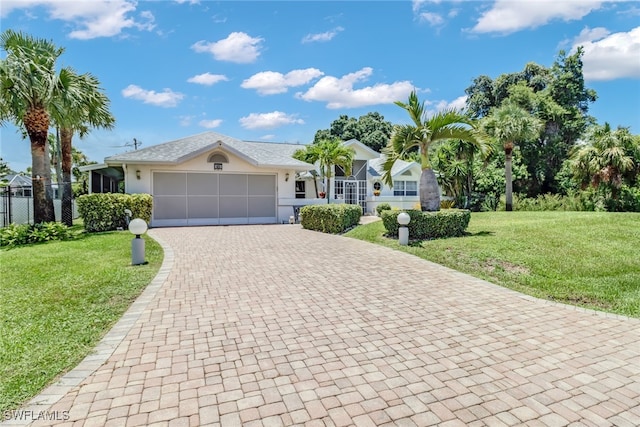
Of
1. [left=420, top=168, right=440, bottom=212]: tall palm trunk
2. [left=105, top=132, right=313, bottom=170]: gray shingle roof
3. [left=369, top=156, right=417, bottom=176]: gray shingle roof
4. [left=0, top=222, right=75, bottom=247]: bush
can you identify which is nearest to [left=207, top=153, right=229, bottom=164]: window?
[left=105, top=132, right=313, bottom=170]: gray shingle roof

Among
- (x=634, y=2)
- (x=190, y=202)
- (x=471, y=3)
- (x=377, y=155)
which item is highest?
(x=471, y=3)

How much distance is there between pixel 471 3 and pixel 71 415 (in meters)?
13.9

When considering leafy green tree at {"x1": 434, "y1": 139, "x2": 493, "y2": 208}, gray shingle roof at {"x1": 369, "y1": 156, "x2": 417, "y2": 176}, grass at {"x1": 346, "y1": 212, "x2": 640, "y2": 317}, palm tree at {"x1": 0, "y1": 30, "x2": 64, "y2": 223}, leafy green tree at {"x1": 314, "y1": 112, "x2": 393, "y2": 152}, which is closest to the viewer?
grass at {"x1": 346, "y1": 212, "x2": 640, "y2": 317}

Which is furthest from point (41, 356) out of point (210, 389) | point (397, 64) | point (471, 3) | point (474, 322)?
point (397, 64)

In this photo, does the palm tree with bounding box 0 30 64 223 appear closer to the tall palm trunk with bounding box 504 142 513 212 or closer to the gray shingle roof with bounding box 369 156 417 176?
the gray shingle roof with bounding box 369 156 417 176

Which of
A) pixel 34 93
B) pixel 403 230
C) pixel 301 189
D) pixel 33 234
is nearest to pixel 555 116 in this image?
pixel 301 189

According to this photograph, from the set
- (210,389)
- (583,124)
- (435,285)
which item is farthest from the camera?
(583,124)

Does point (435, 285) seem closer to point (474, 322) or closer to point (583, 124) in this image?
point (474, 322)

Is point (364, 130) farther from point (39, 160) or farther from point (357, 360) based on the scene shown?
point (357, 360)

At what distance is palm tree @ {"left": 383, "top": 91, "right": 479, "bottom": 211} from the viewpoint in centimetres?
1123

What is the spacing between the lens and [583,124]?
91.5ft

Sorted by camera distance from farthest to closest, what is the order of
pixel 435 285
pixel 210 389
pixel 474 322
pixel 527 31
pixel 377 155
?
pixel 377 155
pixel 527 31
pixel 435 285
pixel 474 322
pixel 210 389

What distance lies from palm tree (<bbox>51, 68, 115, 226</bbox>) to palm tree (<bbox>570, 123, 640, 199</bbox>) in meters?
23.7

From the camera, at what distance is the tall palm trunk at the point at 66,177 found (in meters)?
15.4
